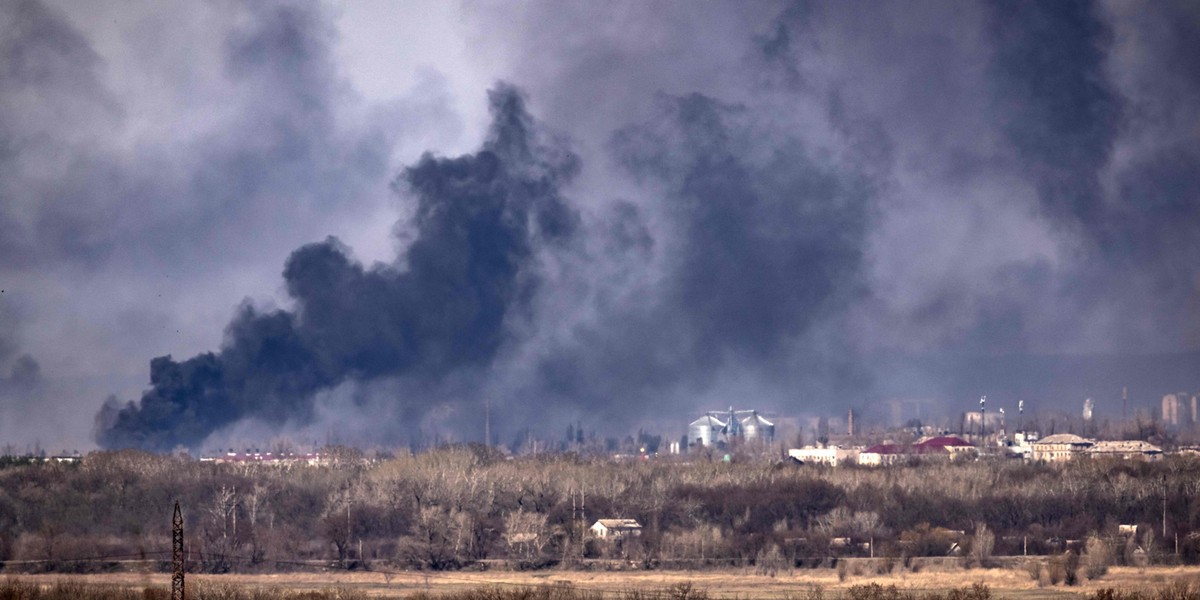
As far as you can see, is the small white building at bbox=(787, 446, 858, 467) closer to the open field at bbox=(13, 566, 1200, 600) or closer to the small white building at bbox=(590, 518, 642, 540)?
the small white building at bbox=(590, 518, 642, 540)

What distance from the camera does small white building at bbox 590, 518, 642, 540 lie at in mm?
75875

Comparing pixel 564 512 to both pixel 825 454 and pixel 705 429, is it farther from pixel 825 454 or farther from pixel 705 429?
pixel 705 429

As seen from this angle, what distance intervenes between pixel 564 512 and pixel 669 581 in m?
16.6

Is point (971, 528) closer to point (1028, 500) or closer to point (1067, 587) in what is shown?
point (1028, 500)

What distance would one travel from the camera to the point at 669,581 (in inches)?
2547

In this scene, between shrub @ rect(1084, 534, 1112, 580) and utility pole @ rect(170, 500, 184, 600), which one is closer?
utility pole @ rect(170, 500, 184, 600)

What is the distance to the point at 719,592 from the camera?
200 ft

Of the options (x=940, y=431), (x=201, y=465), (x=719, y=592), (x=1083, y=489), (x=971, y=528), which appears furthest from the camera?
(x=940, y=431)

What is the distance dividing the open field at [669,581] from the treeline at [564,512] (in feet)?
9.30

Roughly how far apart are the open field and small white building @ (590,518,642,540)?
23.7ft

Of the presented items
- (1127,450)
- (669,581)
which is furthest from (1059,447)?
(669,581)

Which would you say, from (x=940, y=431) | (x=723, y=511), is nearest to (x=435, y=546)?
(x=723, y=511)

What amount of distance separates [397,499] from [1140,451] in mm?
63002

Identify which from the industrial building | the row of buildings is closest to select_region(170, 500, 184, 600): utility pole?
the row of buildings
